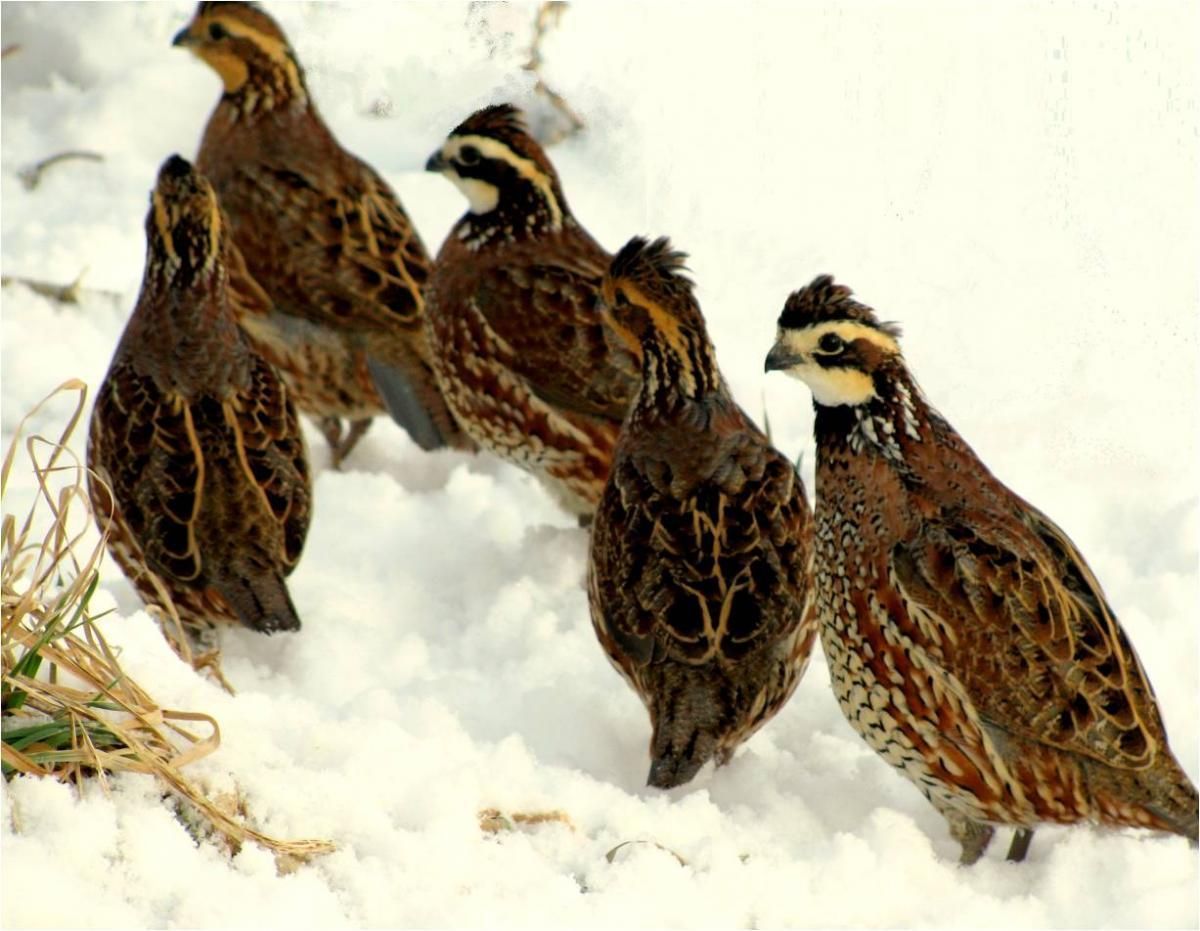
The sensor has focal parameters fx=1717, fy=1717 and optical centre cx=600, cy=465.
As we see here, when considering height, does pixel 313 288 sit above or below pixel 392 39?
below

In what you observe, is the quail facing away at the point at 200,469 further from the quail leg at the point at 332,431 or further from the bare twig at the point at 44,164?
the bare twig at the point at 44,164

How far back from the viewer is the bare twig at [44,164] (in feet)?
26.7

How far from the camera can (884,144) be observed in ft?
21.6

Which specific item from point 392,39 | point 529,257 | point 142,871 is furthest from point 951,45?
point 142,871

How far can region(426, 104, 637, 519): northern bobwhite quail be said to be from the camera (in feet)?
19.8

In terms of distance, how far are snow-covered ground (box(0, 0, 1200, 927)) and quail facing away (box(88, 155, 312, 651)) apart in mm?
311

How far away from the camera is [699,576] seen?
453 centimetres

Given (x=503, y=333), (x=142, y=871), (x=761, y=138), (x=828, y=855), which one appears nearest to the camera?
(x=142, y=871)

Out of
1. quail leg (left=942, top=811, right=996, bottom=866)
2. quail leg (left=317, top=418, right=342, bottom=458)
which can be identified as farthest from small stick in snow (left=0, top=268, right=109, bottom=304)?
quail leg (left=942, top=811, right=996, bottom=866)

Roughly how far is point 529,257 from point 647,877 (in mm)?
3198

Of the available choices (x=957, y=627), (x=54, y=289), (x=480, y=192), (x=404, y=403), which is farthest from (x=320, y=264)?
(x=957, y=627)

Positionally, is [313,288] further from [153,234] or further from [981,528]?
[981,528]

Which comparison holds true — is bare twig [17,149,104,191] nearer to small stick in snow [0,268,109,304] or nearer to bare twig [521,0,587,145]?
small stick in snow [0,268,109,304]

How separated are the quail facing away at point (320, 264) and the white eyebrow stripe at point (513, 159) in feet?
2.08
